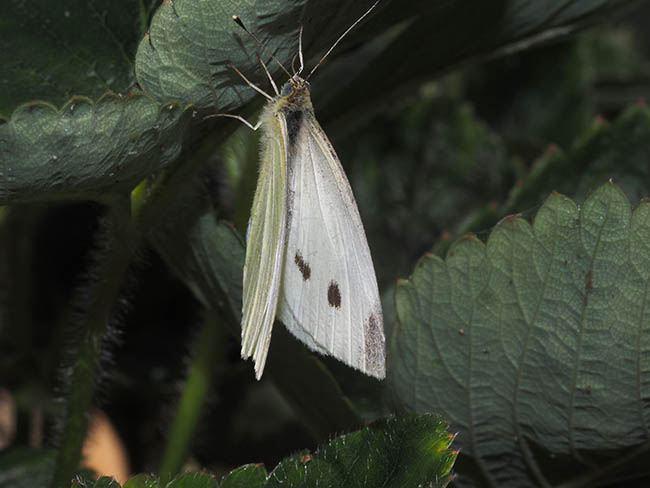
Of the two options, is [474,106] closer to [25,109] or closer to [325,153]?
[325,153]

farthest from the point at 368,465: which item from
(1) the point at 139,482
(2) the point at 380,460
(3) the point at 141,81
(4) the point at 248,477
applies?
(3) the point at 141,81

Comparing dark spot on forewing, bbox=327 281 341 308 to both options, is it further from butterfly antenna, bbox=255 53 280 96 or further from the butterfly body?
butterfly antenna, bbox=255 53 280 96

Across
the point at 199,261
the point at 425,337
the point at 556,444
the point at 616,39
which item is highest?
the point at 616,39

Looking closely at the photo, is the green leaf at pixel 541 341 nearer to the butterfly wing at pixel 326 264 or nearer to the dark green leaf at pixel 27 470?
the butterfly wing at pixel 326 264

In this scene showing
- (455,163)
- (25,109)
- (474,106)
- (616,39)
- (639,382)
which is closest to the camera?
(25,109)

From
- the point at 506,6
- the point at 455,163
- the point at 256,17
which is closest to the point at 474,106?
the point at 455,163

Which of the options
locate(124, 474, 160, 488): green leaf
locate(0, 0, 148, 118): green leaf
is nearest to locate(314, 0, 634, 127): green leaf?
locate(0, 0, 148, 118): green leaf

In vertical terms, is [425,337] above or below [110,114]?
below
